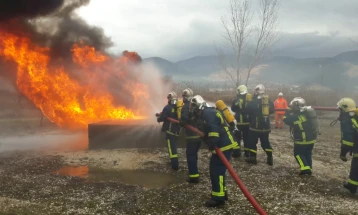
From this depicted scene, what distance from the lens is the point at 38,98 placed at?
13.5 metres

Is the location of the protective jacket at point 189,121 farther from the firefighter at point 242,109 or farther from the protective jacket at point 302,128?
the protective jacket at point 302,128

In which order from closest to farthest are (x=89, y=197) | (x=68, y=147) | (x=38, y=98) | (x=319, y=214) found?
(x=319, y=214) < (x=89, y=197) < (x=68, y=147) < (x=38, y=98)

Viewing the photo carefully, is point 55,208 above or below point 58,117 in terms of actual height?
below

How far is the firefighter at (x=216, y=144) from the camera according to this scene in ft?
18.5

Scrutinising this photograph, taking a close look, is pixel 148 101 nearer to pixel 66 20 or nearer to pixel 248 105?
pixel 66 20

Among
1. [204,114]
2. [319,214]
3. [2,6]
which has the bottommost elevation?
[319,214]

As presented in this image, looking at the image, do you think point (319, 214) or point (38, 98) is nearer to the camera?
point (319, 214)

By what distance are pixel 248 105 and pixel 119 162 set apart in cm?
450

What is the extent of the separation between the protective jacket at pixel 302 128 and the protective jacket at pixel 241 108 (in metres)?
→ 1.59

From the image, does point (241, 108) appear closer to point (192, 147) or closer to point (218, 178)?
point (192, 147)

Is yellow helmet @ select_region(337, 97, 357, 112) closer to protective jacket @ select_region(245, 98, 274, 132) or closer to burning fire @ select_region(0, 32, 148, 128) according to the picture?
protective jacket @ select_region(245, 98, 274, 132)

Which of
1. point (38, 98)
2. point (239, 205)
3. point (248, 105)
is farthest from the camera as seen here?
point (38, 98)

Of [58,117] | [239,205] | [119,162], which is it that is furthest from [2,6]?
[239,205]

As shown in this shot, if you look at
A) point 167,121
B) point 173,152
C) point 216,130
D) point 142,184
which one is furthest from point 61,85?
point 216,130
